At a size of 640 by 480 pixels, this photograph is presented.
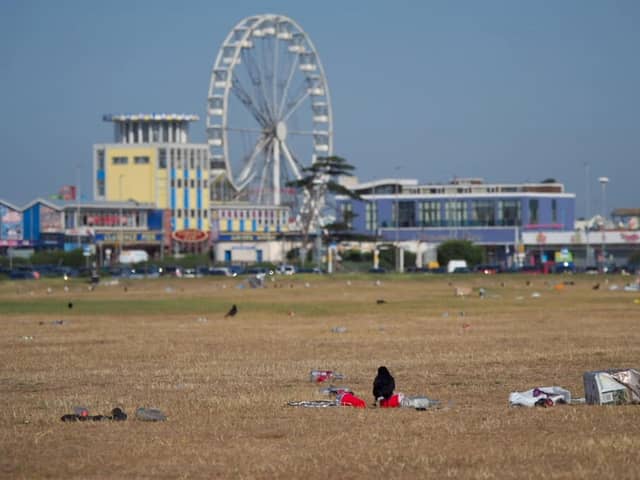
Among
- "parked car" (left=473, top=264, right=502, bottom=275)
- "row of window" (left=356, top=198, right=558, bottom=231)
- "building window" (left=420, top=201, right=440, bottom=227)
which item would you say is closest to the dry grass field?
"parked car" (left=473, top=264, right=502, bottom=275)

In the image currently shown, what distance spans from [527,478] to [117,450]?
16.5ft

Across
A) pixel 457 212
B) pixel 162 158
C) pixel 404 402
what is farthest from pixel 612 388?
pixel 457 212

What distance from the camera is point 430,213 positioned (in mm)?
162000

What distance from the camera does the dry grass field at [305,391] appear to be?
1530 cm

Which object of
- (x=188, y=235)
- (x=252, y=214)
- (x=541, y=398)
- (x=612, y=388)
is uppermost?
(x=252, y=214)

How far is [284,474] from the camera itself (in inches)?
577

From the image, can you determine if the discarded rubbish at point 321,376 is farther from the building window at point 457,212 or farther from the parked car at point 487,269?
the building window at point 457,212

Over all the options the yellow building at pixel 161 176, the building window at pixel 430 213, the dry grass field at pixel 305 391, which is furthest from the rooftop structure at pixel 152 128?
the dry grass field at pixel 305 391

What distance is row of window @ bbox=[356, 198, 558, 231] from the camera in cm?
15950

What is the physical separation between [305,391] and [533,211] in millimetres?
141551

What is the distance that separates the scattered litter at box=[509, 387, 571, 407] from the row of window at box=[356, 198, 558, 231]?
13809 centimetres

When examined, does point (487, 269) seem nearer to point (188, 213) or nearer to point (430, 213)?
point (188, 213)

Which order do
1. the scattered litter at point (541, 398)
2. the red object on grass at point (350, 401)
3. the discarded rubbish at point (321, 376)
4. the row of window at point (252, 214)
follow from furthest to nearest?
the row of window at point (252, 214) < the discarded rubbish at point (321, 376) < the red object on grass at point (350, 401) < the scattered litter at point (541, 398)

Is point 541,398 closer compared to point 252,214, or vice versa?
point 541,398
